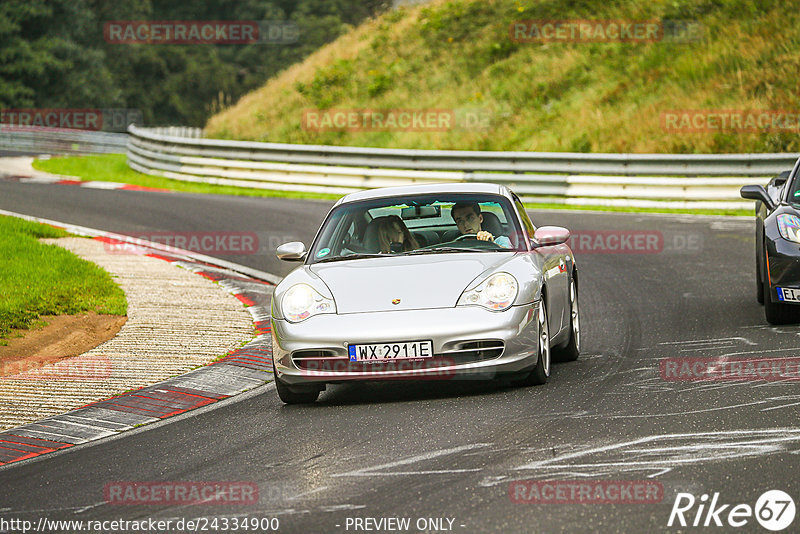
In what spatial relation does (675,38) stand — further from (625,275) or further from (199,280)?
(199,280)

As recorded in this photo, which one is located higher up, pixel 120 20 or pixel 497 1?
pixel 120 20

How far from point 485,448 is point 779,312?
462 cm

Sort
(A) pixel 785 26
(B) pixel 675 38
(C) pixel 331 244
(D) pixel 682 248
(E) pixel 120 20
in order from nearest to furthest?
(C) pixel 331 244 < (D) pixel 682 248 < (A) pixel 785 26 < (B) pixel 675 38 < (E) pixel 120 20

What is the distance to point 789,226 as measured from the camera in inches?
→ 388

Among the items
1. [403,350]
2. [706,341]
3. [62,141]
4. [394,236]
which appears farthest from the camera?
[62,141]

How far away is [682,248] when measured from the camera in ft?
51.8

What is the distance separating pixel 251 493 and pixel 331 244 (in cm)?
338

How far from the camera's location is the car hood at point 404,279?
762cm

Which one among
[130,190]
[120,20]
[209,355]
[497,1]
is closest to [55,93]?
Answer: [120,20]

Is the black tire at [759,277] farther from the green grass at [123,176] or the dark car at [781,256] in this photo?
the green grass at [123,176]
